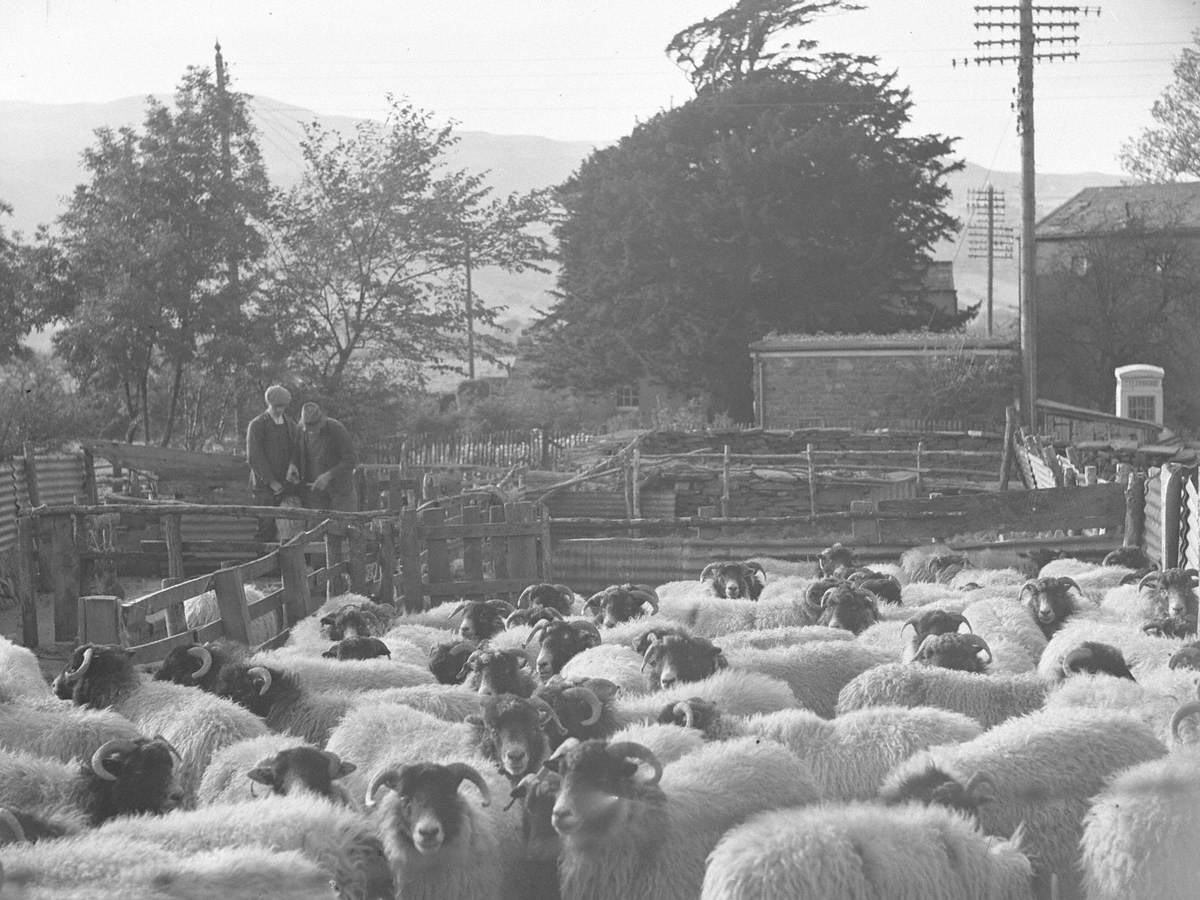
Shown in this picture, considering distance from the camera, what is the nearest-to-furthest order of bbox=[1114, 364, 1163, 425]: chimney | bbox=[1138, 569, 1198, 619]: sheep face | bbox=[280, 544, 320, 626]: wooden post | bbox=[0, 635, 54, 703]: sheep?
bbox=[0, 635, 54, 703]: sheep
bbox=[1138, 569, 1198, 619]: sheep face
bbox=[280, 544, 320, 626]: wooden post
bbox=[1114, 364, 1163, 425]: chimney

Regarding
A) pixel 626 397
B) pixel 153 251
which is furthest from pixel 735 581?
pixel 626 397

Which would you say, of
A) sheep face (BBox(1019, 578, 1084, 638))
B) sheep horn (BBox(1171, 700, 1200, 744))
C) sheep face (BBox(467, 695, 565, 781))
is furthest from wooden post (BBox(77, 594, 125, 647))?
sheep face (BBox(1019, 578, 1084, 638))

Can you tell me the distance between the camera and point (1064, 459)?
18609mm

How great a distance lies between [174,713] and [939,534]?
26.3 feet

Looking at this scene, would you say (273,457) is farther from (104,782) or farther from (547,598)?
(104,782)

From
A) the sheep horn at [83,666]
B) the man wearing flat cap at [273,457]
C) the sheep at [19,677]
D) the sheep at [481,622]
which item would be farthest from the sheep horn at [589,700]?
the man wearing flat cap at [273,457]

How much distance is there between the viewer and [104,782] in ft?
18.5

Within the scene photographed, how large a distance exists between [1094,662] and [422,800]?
3.75 meters

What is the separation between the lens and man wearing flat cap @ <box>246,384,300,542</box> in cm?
1363

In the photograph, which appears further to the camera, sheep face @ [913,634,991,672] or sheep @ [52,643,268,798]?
sheep face @ [913,634,991,672]

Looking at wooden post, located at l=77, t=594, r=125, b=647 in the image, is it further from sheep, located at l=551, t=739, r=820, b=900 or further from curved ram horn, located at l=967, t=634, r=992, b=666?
curved ram horn, located at l=967, t=634, r=992, b=666

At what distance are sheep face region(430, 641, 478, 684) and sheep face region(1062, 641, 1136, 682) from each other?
3.37 metres

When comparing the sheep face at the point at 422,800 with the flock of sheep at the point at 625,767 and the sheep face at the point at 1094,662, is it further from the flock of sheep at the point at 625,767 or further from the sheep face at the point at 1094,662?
the sheep face at the point at 1094,662

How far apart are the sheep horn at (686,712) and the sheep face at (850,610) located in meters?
2.89
